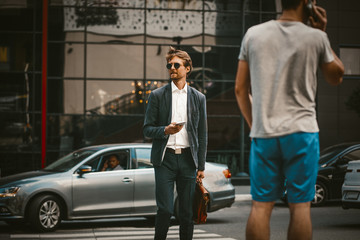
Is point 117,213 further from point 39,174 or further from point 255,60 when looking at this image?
point 255,60

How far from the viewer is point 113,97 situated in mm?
22500

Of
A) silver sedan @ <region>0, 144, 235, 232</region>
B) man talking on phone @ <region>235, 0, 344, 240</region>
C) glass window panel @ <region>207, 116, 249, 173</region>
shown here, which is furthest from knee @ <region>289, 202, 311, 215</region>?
glass window panel @ <region>207, 116, 249, 173</region>

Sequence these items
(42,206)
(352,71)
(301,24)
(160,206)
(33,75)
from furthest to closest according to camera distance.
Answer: (352,71), (33,75), (42,206), (160,206), (301,24)

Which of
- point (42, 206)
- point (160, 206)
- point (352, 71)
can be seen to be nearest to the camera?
point (160, 206)

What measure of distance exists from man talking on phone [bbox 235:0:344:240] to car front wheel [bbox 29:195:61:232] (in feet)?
22.1

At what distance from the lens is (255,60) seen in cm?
354

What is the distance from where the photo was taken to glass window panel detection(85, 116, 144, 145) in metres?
22.3

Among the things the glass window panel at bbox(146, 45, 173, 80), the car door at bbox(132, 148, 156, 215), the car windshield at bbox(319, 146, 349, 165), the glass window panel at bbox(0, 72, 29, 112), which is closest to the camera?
the car door at bbox(132, 148, 156, 215)

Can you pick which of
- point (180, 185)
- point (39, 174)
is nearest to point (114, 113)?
point (39, 174)

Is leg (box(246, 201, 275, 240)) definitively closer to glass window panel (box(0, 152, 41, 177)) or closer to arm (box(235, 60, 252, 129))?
arm (box(235, 60, 252, 129))

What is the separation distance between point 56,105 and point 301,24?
63.2ft

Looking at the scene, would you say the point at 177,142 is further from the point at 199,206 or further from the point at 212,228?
the point at 212,228

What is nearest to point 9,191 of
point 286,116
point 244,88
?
point 244,88

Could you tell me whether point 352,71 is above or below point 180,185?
above
